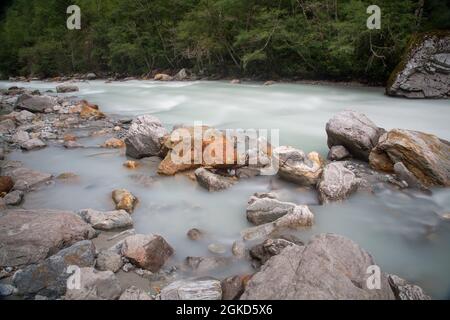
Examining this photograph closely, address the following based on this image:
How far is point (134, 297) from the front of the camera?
9.23 feet

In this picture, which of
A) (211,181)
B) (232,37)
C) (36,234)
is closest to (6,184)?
(36,234)

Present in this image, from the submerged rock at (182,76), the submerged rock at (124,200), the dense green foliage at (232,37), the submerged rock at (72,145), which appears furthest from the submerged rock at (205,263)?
the submerged rock at (182,76)

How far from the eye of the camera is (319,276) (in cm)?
268

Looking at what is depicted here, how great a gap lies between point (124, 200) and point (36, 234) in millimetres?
1313

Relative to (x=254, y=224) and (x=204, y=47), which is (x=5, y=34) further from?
(x=254, y=224)

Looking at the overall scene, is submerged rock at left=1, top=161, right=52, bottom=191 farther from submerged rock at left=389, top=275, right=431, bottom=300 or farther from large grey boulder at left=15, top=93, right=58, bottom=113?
large grey boulder at left=15, top=93, right=58, bottom=113

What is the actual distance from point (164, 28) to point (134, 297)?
1002 inches

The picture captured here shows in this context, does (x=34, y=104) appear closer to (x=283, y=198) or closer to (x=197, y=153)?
(x=197, y=153)

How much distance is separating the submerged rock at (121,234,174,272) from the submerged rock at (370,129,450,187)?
3888 millimetres

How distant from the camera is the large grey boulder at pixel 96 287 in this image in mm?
2832

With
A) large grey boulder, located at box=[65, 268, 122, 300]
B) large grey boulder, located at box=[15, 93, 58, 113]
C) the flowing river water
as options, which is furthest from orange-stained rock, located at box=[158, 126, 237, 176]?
large grey boulder, located at box=[15, 93, 58, 113]

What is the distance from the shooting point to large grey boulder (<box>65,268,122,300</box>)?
9.29ft

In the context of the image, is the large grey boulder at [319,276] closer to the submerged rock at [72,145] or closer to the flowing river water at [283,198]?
the flowing river water at [283,198]
